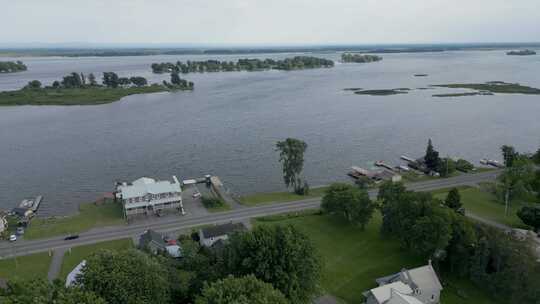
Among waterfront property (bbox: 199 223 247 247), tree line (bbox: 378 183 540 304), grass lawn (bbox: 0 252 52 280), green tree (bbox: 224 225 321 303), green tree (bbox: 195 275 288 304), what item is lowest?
grass lawn (bbox: 0 252 52 280)

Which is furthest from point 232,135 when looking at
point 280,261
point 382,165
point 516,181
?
point 280,261

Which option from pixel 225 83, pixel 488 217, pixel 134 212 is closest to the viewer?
pixel 488 217

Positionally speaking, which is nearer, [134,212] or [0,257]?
[0,257]

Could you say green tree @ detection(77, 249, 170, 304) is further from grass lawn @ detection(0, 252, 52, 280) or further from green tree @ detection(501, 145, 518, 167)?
green tree @ detection(501, 145, 518, 167)

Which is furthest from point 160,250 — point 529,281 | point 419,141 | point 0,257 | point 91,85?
point 91,85

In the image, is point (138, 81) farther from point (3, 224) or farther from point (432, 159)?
point (432, 159)

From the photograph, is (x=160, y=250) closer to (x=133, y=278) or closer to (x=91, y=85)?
(x=133, y=278)

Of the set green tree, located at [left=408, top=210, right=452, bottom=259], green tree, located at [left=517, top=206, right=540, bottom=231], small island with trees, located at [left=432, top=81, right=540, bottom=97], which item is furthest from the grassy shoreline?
green tree, located at [left=517, top=206, right=540, bottom=231]
